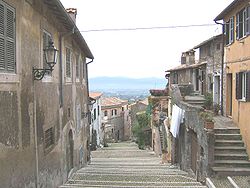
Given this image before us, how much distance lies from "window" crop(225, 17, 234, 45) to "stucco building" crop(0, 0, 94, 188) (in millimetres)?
7007

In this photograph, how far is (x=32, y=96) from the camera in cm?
886

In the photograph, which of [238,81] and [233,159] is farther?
[238,81]

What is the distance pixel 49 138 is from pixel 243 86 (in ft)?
25.7

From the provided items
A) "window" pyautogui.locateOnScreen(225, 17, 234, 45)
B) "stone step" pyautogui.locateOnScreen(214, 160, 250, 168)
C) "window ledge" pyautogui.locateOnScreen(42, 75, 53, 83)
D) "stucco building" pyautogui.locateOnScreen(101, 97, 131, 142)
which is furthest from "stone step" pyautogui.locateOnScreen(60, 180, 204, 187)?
"stucco building" pyautogui.locateOnScreen(101, 97, 131, 142)

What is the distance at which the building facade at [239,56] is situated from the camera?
1316 cm

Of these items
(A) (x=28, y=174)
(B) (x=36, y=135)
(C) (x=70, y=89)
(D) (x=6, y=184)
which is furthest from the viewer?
(C) (x=70, y=89)

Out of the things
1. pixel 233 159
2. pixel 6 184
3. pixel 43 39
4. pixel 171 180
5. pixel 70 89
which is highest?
pixel 43 39

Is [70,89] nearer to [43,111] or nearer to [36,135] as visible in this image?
[43,111]

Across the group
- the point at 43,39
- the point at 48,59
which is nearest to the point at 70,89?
the point at 43,39

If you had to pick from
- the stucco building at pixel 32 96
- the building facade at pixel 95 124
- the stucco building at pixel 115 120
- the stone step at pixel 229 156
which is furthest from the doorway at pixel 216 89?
the stucco building at pixel 115 120

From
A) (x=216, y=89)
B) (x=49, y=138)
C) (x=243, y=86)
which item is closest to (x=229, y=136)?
(x=243, y=86)

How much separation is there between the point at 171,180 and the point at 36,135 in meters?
6.30

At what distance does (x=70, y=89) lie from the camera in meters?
15.8

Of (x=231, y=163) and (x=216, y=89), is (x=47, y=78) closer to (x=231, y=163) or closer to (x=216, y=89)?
(x=231, y=163)
